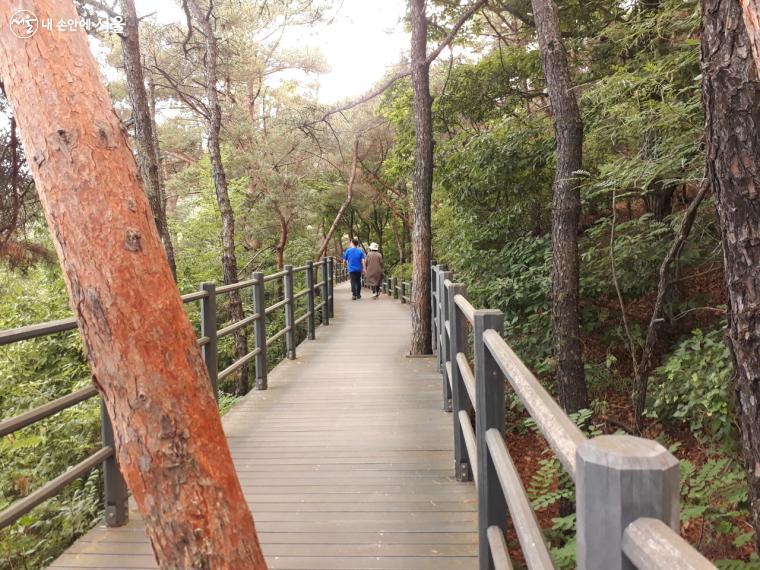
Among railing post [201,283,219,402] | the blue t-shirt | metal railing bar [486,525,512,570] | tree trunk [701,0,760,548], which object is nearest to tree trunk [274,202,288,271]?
the blue t-shirt

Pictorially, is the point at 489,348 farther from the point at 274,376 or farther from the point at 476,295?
the point at 476,295

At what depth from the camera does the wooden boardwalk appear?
3.22m

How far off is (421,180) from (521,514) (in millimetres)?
8054

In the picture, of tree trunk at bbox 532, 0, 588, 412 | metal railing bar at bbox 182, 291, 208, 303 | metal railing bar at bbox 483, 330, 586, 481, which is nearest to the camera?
metal railing bar at bbox 483, 330, 586, 481

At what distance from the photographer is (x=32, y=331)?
2873mm

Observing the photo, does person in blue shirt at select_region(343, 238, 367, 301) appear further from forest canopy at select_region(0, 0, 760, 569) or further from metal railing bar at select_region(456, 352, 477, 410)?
metal railing bar at select_region(456, 352, 477, 410)

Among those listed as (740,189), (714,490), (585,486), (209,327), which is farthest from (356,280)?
(585,486)

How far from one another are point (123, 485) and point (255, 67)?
75.1 feet

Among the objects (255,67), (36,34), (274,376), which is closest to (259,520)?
(36,34)

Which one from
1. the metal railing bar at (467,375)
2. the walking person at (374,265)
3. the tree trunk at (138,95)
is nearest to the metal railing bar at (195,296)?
the metal railing bar at (467,375)

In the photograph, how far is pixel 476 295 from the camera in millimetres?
10523

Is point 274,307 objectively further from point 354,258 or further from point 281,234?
point 281,234

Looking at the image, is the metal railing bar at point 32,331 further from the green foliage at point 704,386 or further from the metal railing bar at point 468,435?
the green foliage at point 704,386

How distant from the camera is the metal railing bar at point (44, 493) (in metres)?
2.62
